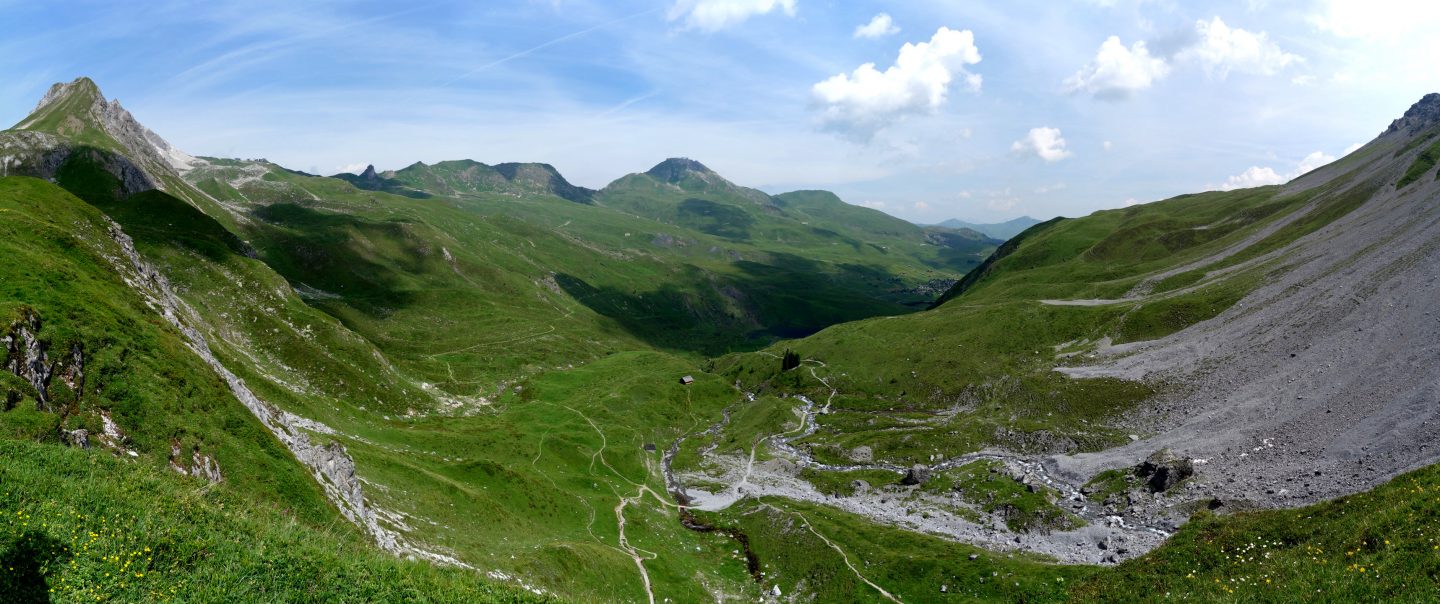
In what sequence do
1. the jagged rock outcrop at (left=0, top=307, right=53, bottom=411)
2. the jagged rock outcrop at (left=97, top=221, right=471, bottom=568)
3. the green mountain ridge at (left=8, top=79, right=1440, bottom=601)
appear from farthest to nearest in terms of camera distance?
the jagged rock outcrop at (left=97, top=221, right=471, bottom=568)
the jagged rock outcrop at (left=0, top=307, right=53, bottom=411)
the green mountain ridge at (left=8, top=79, right=1440, bottom=601)

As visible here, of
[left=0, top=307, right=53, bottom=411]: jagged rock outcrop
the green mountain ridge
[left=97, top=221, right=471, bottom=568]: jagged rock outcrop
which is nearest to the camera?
the green mountain ridge

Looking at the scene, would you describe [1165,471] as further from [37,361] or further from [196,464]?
[37,361]

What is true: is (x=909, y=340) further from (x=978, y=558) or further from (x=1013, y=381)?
(x=978, y=558)

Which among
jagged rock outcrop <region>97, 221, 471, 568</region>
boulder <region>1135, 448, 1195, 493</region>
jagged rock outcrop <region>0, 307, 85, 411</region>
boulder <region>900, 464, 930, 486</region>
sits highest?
jagged rock outcrop <region>0, 307, 85, 411</region>

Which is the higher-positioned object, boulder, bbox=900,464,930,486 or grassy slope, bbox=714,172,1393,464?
grassy slope, bbox=714,172,1393,464

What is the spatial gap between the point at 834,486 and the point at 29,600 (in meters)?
107

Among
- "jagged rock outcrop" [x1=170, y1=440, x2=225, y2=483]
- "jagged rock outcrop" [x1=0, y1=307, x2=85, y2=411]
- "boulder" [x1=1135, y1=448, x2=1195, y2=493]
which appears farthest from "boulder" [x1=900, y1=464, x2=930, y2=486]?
"jagged rock outcrop" [x1=0, y1=307, x2=85, y2=411]

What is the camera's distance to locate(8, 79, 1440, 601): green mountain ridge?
24016 mm

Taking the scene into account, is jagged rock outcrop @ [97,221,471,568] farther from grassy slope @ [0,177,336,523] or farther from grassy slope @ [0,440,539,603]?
grassy slope @ [0,440,539,603]

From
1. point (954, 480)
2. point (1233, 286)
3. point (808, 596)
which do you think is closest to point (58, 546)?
point (808, 596)

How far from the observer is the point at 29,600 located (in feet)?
54.4

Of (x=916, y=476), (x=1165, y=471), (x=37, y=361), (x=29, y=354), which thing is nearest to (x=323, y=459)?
(x=37, y=361)

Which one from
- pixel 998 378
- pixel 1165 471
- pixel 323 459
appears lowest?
pixel 1165 471

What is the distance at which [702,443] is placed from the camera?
146 m
